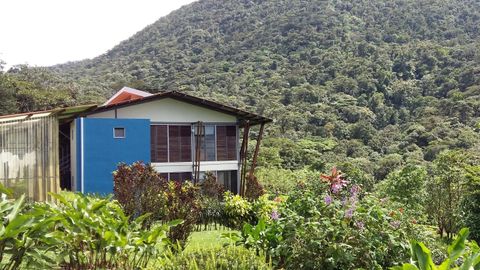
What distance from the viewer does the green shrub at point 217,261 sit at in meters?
4.43

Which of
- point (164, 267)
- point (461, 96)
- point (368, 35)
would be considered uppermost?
point (368, 35)

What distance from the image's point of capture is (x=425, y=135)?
1672 inches

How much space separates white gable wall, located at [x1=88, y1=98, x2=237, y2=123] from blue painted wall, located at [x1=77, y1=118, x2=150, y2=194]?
0.83 metres

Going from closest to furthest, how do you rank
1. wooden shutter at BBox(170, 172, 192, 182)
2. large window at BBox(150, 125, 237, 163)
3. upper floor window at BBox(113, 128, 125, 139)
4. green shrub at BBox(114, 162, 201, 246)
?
green shrub at BBox(114, 162, 201, 246) < upper floor window at BBox(113, 128, 125, 139) < large window at BBox(150, 125, 237, 163) < wooden shutter at BBox(170, 172, 192, 182)

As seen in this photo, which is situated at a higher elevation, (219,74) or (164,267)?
(219,74)

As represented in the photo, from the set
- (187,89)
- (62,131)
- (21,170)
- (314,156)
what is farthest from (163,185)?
(187,89)

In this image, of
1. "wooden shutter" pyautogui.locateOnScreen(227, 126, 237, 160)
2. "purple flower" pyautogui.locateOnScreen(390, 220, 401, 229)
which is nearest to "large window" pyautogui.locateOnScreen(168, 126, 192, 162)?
"wooden shutter" pyautogui.locateOnScreen(227, 126, 237, 160)

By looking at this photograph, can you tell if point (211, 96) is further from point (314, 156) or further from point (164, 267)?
point (164, 267)

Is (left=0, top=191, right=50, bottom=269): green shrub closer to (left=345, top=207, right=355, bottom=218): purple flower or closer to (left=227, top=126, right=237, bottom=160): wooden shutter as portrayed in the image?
(left=345, top=207, right=355, bottom=218): purple flower

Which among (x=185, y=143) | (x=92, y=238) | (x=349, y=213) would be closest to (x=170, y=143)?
(x=185, y=143)

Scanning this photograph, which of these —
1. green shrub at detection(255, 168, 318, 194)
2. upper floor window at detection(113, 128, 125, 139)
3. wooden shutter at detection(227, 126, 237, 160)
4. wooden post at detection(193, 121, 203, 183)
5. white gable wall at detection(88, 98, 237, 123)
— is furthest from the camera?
green shrub at detection(255, 168, 318, 194)

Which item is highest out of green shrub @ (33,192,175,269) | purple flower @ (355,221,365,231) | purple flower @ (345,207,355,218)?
purple flower @ (345,207,355,218)

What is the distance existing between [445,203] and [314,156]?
21.4 metres

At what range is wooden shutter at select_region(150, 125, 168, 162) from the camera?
62.6 feet
